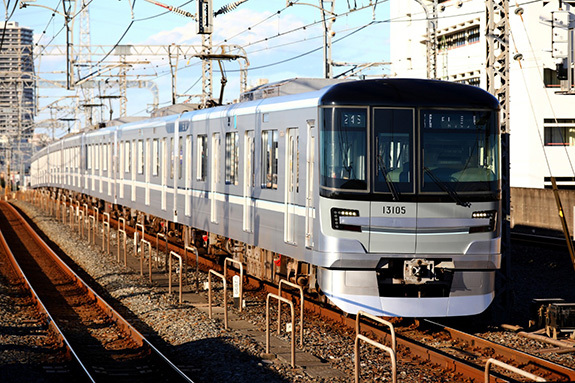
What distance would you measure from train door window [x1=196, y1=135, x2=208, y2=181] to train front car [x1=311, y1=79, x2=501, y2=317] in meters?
7.23

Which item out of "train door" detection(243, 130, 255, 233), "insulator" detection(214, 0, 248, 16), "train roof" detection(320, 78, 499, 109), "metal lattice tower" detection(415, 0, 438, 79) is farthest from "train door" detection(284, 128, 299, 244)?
"metal lattice tower" detection(415, 0, 438, 79)

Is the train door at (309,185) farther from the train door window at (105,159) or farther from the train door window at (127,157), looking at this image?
the train door window at (105,159)

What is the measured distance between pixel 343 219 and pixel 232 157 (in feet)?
17.7

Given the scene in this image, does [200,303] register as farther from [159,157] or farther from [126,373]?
[159,157]

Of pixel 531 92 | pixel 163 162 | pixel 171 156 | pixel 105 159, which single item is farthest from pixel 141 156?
pixel 531 92

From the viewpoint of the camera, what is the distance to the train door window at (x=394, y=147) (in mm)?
11062

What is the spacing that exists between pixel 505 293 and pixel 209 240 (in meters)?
8.10

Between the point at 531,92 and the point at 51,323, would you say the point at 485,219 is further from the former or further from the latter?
the point at 531,92

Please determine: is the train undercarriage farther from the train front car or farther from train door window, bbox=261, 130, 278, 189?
the train front car

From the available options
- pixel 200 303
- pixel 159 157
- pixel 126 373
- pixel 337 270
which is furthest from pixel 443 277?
pixel 159 157

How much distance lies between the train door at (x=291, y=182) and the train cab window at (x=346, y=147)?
141 centimetres

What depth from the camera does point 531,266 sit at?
19.9 meters

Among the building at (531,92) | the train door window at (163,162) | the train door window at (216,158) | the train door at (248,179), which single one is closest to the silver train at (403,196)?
the train door at (248,179)

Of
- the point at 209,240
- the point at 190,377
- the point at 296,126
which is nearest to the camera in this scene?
the point at 190,377
